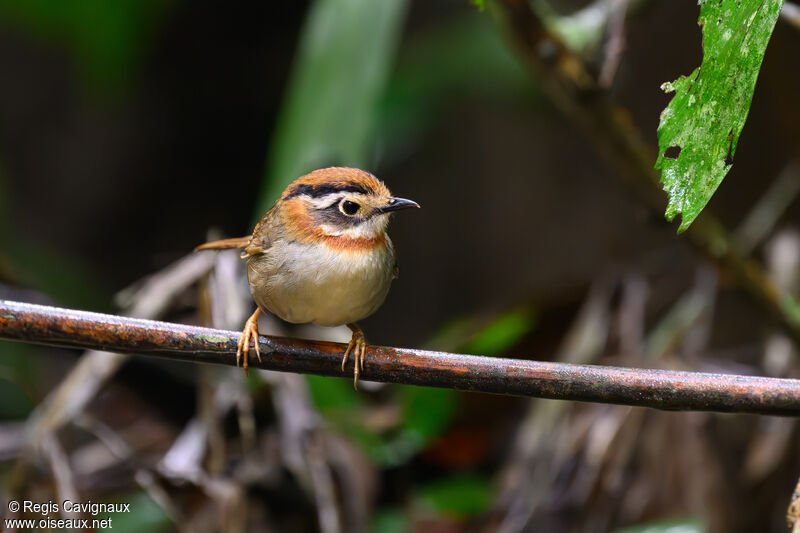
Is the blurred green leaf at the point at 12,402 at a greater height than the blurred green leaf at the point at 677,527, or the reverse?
the blurred green leaf at the point at 12,402

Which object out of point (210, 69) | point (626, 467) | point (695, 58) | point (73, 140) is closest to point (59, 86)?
point (73, 140)

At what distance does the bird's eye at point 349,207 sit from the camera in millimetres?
2066

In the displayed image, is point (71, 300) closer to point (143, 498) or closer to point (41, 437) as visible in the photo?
point (143, 498)

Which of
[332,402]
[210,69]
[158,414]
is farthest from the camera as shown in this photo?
[210,69]

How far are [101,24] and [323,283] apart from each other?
109 inches

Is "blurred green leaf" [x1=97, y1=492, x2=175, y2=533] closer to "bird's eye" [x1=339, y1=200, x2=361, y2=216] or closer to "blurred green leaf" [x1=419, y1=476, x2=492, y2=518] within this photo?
"blurred green leaf" [x1=419, y1=476, x2=492, y2=518]

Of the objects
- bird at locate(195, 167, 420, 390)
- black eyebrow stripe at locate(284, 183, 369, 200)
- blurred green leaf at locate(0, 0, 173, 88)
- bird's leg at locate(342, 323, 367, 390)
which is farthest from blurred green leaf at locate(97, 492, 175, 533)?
blurred green leaf at locate(0, 0, 173, 88)

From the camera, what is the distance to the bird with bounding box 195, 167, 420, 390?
1.96 metres

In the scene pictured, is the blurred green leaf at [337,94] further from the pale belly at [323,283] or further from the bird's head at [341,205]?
the pale belly at [323,283]

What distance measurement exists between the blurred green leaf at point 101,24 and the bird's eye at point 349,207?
2.55 m

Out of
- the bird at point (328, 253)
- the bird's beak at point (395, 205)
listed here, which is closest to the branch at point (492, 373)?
the bird at point (328, 253)

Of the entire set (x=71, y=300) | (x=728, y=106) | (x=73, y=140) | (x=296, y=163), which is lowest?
(x=728, y=106)

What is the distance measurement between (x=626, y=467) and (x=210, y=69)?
153 inches

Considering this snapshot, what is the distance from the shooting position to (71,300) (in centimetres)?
432
